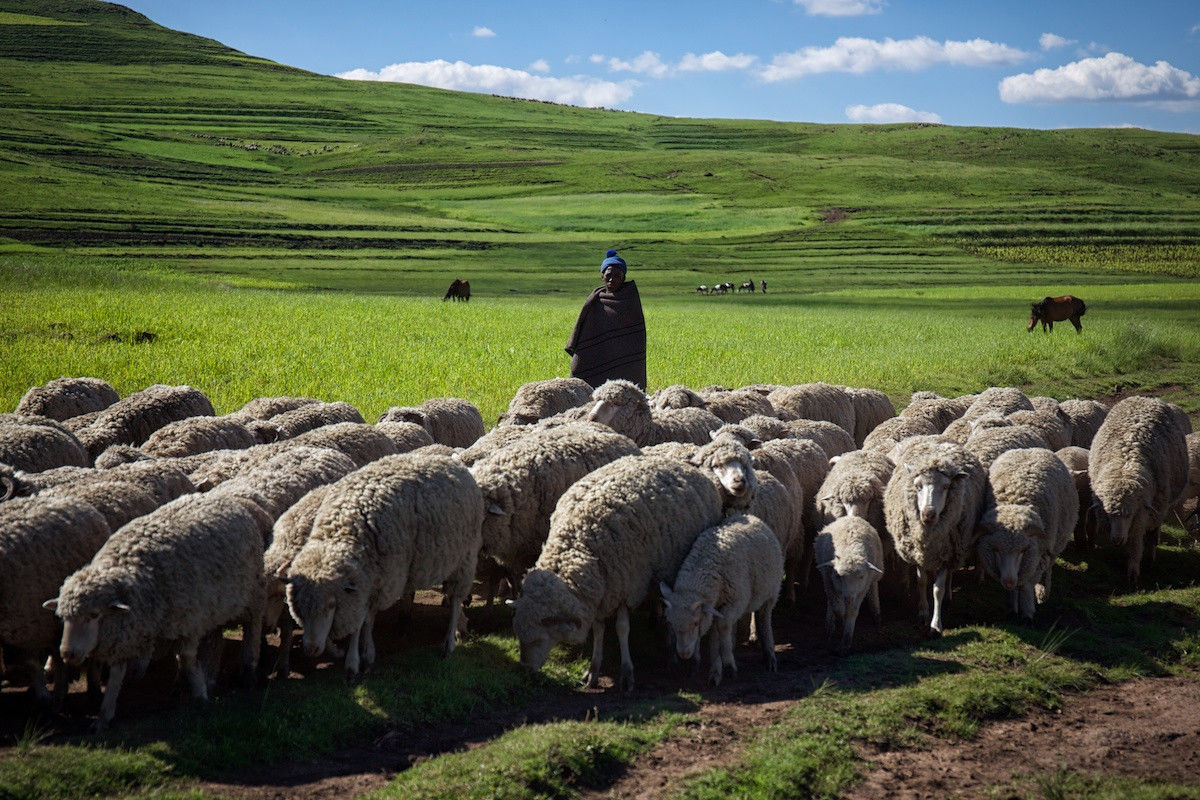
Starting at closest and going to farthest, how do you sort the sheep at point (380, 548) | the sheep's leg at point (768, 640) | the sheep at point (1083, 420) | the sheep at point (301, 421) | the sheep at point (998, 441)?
the sheep at point (380, 548)
the sheep's leg at point (768, 640)
the sheep at point (998, 441)
the sheep at point (301, 421)
the sheep at point (1083, 420)

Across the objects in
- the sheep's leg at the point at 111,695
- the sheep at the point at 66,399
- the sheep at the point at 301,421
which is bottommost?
the sheep's leg at the point at 111,695

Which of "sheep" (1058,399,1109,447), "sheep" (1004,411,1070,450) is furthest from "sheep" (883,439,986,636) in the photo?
"sheep" (1058,399,1109,447)

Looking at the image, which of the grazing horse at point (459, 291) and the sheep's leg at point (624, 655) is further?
the grazing horse at point (459, 291)

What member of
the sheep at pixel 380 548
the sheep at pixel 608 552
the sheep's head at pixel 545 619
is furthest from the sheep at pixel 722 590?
the sheep at pixel 380 548

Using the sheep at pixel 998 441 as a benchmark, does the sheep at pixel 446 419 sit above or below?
below

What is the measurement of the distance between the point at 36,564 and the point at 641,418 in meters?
6.76

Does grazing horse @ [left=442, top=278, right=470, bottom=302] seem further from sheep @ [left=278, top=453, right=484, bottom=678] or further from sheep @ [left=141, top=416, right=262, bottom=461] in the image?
sheep @ [left=278, top=453, right=484, bottom=678]

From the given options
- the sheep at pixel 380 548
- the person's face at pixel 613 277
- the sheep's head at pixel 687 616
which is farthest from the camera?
the person's face at pixel 613 277

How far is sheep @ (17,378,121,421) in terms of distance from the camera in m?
13.5

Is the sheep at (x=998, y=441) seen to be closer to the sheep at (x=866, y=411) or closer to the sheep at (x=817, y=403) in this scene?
the sheep at (x=817, y=403)

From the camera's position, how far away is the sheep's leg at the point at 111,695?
20.7 feet

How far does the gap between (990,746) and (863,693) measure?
93 centimetres

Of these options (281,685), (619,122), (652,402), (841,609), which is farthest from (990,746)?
(619,122)

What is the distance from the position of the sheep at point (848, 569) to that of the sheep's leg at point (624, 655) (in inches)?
77.6
